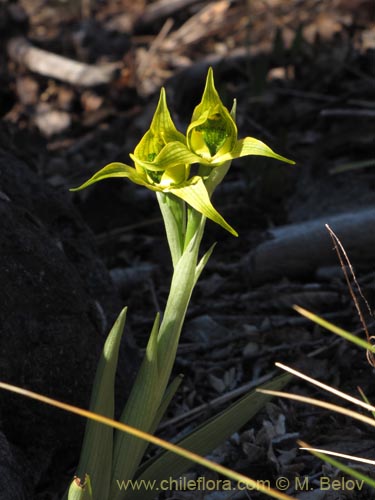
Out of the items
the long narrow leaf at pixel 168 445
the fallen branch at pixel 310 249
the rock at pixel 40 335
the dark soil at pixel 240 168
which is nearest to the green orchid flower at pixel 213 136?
the long narrow leaf at pixel 168 445

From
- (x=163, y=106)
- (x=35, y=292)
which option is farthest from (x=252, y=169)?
(x=163, y=106)

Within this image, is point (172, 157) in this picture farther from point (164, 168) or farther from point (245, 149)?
point (245, 149)

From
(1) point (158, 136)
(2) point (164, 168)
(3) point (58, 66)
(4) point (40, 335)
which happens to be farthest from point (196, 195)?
(3) point (58, 66)

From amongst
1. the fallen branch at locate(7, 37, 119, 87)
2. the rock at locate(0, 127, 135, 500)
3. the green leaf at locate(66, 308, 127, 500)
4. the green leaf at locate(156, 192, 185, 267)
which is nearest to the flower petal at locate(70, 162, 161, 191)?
the green leaf at locate(156, 192, 185, 267)

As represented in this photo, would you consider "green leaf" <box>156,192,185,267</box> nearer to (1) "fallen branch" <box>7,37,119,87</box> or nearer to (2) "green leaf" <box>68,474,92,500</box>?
(2) "green leaf" <box>68,474,92,500</box>

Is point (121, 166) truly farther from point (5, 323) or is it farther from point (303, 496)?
point (303, 496)

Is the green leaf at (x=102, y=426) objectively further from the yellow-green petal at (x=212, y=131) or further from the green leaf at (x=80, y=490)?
the yellow-green petal at (x=212, y=131)
